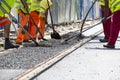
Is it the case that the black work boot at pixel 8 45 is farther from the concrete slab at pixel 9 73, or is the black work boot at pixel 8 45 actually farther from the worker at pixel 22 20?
the concrete slab at pixel 9 73

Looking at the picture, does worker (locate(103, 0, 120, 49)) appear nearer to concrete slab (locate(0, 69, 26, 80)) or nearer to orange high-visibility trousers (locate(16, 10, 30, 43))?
orange high-visibility trousers (locate(16, 10, 30, 43))

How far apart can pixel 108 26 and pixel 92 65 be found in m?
4.91

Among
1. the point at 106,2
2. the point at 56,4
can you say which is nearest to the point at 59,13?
the point at 56,4

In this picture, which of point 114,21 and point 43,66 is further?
point 114,21

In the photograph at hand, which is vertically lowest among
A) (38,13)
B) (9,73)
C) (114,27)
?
(9,73)

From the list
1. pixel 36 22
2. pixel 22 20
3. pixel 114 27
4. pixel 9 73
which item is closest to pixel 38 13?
pixel 36 22

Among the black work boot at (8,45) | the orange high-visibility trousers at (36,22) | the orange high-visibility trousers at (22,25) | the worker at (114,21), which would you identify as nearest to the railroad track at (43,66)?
the worker at (114,21)

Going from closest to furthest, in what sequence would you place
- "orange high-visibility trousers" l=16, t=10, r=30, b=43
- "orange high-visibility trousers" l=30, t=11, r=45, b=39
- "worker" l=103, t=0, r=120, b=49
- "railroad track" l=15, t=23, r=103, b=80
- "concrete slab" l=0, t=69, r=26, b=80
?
"railroad track" l=15, t=23, r=103, b=80 → "concrete slab" l=0, t=69, r=26, b=80 → "worker" l=103, t=0, r=120, b=49 → "orange high-visibility trousers" l=16, t=10, r=30, b=43 → "orange high-visibility trousers" l=30, t=11, r=45, b=39

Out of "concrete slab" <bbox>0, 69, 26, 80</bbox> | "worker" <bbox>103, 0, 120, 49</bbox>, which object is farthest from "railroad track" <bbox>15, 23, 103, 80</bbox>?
"worker" <bbox>103, 0, 120, 49</bbox>

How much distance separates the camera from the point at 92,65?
7609 mm

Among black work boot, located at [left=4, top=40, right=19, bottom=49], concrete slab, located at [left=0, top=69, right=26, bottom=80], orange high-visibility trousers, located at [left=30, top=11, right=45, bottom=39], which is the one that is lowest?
concrete slab, located at [left=0, top=69, right=26, bottom=80]

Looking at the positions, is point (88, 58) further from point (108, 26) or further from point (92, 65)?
point (108, 26)

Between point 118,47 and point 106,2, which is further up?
point 106,2

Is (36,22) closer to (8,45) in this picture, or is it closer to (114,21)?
(8,45)
